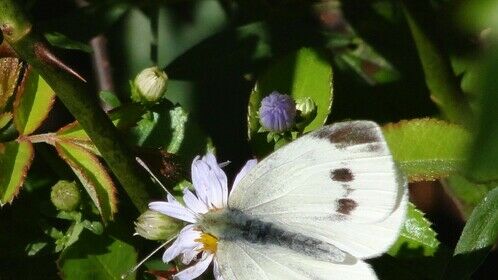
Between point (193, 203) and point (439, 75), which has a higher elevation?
point (193, 203)

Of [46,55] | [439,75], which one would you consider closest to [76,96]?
[46,55]

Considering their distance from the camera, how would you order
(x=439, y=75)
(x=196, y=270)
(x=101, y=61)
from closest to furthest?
(x=196, y=270), (x=439, y=75), (x=101, y=61)

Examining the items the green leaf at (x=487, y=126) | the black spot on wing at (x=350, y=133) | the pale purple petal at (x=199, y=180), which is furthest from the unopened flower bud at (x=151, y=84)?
the green leaf at (x=487, y=126)

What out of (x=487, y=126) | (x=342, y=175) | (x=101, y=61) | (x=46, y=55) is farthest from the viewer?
(x=101, y=61)

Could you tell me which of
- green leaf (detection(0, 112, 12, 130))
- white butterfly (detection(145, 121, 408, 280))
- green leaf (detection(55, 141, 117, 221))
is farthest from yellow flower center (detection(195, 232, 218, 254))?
green leaf (detection(0, 112, 12, 130))

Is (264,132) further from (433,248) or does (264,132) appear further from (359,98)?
(359,98)

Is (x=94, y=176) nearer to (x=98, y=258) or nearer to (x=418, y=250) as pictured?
(x=98, y=258)

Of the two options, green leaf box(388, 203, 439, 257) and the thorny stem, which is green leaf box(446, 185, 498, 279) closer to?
green leaf box(388, 203, 439, 257)
